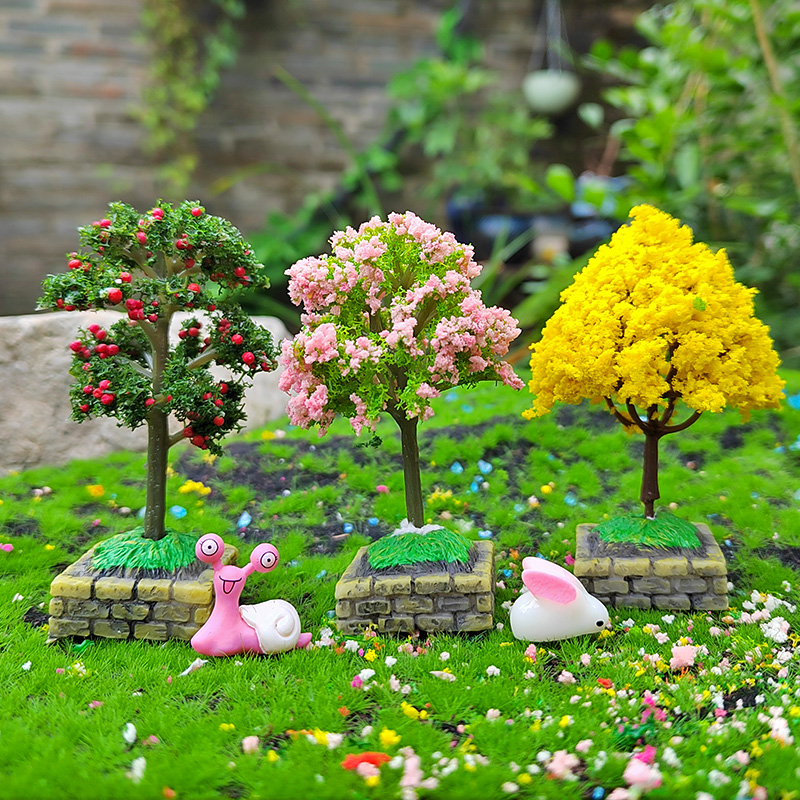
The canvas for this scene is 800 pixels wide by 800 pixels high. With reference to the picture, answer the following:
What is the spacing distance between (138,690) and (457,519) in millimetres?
1830

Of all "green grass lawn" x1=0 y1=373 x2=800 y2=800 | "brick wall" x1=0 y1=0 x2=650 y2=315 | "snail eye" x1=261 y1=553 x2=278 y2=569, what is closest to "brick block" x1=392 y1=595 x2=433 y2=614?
"green grass lawn" x1=0 y1=373 x2=800 y2=800

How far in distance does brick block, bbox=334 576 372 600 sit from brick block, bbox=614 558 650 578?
107 cm

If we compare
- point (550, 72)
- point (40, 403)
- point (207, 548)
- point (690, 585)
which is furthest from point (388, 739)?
point (550, 72)

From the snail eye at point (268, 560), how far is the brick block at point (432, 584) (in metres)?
0.59

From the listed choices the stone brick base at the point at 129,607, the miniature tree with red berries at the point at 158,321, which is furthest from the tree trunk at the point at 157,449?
the stone brick base at the point at 129,607

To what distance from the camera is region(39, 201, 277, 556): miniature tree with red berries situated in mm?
3143

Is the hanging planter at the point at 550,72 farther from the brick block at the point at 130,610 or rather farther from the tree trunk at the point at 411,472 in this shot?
the brick block at the point at 130,610

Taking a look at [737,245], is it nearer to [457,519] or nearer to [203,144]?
[457,519]

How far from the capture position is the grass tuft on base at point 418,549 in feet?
10.4

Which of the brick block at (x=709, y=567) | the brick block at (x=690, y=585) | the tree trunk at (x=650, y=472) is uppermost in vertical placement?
the tree trunk at (x=650, y=472)

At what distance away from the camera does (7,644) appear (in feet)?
10.1

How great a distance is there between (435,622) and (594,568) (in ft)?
2.40

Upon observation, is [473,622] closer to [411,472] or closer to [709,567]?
[411,472]

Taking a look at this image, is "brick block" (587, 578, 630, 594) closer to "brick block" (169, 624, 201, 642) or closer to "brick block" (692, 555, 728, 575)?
"brick block" (692, 555, 728, 575)
